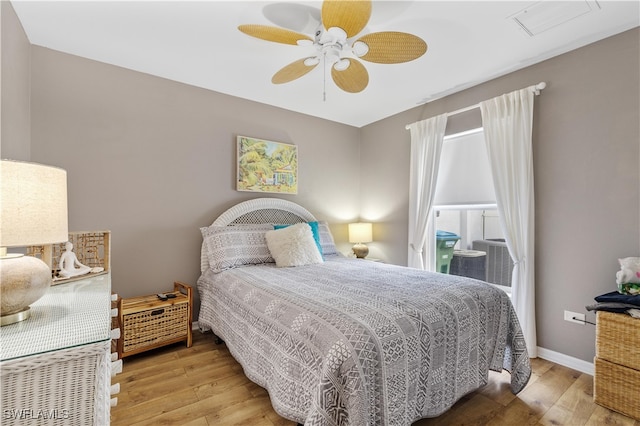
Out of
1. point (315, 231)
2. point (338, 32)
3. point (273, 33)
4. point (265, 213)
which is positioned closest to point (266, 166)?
point (265, 213)

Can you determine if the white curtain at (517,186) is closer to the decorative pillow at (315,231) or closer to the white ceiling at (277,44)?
the white ceiling at (277,44)

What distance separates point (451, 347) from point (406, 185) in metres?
2.45

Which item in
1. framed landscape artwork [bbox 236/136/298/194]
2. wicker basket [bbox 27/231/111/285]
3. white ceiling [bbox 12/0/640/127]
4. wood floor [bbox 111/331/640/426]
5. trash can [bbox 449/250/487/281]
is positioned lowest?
wood floor [bbox 111/331/640/426]

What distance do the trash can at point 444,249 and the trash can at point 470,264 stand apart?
58mm

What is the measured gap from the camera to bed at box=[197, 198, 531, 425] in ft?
3.95

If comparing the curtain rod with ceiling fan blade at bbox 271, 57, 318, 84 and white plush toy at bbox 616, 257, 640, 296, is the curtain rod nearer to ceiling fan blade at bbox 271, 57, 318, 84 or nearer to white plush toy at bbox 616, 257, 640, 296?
white plush toy at bbox 616, 257, 640, 296

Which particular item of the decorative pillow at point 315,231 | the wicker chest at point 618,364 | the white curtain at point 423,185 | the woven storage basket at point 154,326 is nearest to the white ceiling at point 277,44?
the white curtain at point 423,185

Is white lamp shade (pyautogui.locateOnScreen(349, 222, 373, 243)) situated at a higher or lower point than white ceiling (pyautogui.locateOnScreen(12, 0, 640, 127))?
lower

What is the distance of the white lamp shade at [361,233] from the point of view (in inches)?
155

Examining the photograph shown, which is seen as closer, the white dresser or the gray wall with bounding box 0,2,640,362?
the white dresser

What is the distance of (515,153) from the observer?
258 cm

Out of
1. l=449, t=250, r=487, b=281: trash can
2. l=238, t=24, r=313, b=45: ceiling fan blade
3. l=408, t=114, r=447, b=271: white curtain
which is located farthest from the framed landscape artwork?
l=449, t=250, r=487, b=281: trash can

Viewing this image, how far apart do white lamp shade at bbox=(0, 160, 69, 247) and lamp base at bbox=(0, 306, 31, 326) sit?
249mm

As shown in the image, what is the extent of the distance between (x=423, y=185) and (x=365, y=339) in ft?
8.34
